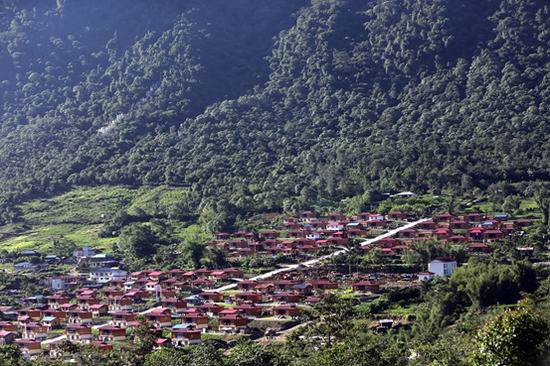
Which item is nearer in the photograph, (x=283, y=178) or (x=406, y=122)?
(x=283, y=178)

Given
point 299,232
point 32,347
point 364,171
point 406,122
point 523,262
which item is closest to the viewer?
point 32,347

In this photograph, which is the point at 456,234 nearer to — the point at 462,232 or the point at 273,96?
the point at 462,232

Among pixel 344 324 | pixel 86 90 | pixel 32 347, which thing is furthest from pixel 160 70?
pixel 344 324

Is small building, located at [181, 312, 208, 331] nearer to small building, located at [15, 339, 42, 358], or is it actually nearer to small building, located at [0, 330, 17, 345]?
small building, located at [15, 339, 42, 358]

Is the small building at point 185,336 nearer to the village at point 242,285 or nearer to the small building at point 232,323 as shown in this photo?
the village at point 242,285

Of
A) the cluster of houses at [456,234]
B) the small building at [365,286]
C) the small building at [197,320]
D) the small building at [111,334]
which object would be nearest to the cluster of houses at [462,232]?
the cluster of houses at [456,234]

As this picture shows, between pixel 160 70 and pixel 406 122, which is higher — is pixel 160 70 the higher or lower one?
the higher one

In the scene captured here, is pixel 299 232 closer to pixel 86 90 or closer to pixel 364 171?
pixel 364 171
